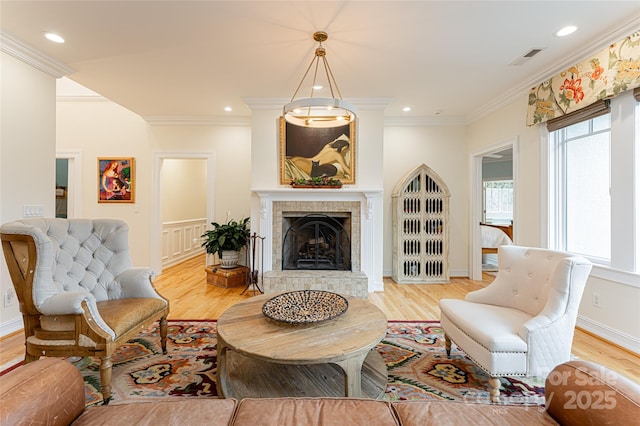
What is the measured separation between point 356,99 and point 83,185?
4.71m

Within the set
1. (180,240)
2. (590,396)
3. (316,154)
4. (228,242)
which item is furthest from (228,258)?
(590,396)

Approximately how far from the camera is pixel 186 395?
5.63 feet

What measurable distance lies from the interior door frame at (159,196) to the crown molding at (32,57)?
5.77 feet

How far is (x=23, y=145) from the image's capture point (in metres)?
2.77

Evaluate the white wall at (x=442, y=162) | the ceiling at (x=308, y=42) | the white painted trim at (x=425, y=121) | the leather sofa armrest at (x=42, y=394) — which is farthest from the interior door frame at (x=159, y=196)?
the leather sofa armrest at (x=42, y=394)

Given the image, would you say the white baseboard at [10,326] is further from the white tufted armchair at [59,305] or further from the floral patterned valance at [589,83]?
the floral patterned valance at [589,83]

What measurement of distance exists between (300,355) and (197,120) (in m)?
4.47

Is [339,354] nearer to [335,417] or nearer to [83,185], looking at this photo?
[335,417]

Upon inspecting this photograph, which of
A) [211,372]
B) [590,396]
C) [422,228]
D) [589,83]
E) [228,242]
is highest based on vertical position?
[589,83]

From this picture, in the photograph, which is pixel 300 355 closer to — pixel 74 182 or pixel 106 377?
pixel 106 377

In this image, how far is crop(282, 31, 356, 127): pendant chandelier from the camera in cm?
199

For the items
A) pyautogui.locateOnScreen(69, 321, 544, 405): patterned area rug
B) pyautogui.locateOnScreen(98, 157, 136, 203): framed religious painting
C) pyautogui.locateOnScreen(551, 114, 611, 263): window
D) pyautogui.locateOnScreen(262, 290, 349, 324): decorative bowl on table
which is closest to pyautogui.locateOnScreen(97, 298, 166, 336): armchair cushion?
pyautogui.locateOnScreen(69, 321, 544, 405): patterned area rug

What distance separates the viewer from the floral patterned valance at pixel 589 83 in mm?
2266

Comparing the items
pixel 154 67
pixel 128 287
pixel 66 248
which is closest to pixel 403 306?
pixel 128 287
